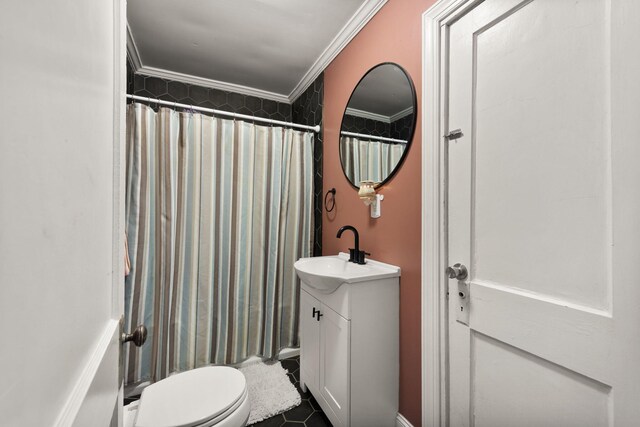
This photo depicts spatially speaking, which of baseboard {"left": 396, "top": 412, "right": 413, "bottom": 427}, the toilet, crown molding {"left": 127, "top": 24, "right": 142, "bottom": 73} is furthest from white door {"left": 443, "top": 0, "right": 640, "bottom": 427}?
crown molding {"left": 127, "top": 24, "right": 142, "bottom": 73}

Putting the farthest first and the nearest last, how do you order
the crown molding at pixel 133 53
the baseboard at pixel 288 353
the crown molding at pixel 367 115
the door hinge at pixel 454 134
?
1. the baseboard at pixel 288 353
2. the crown molding at pixel 133 53
3. the crown molding at pixel 367 115
4. the door hinge at pixel 454 134

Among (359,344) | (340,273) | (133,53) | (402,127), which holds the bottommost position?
(359,344)

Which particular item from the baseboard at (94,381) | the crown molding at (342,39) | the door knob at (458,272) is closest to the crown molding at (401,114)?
the crown molding at (342,39)

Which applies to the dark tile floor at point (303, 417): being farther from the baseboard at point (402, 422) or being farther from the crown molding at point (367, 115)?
the crown molding at point (367, 115)

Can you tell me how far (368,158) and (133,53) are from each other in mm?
1992

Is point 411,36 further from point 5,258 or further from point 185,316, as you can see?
point 185,316

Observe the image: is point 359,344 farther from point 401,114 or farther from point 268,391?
point 401,114

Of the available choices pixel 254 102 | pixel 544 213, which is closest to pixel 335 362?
pixel 544 213

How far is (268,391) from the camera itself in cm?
172

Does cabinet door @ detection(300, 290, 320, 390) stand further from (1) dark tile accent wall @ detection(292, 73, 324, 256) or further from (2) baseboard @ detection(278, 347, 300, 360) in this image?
(1) dark tile accent wall @ detection(292, 73, 324, 256)

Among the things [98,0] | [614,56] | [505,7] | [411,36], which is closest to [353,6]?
[411,36]

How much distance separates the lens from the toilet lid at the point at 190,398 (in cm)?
99

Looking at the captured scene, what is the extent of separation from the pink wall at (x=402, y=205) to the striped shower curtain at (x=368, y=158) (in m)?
0.08

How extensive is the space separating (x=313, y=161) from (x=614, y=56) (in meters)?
1.80
